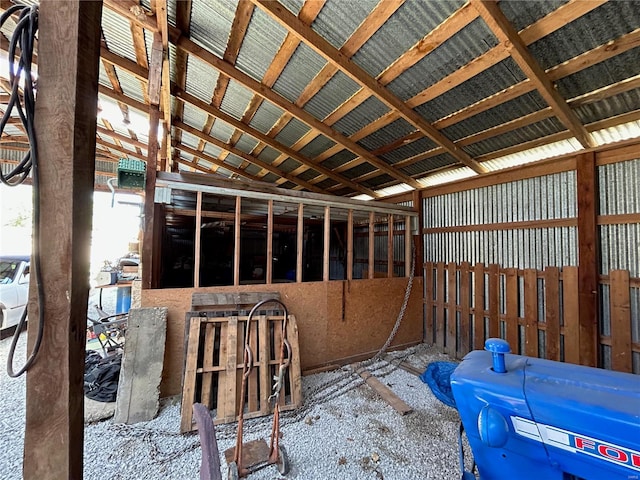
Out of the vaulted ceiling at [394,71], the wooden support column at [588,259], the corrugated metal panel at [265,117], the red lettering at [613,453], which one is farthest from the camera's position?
the corrugated metal panel at [265,117]

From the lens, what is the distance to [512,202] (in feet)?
12.4

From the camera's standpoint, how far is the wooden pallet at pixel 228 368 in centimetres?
265

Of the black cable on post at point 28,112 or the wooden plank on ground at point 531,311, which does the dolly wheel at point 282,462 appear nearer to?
A: the black cable on post at point 28,112

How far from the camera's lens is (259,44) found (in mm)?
2994

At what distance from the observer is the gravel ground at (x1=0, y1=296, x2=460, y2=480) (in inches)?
79.5

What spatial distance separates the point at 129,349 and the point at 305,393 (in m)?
1.98

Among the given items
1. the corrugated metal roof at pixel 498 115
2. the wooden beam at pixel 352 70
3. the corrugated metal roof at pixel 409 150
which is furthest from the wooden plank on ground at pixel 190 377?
the corrugated metal roof at pixel 498 115

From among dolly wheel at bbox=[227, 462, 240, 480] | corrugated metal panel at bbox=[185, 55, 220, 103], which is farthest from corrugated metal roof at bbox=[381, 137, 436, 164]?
dolly wheel at bbox=[227, 462, 240, 480]

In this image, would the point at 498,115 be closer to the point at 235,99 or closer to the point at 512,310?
the point at 512,310

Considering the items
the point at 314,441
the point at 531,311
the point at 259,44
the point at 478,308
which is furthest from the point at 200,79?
the point at 531,311

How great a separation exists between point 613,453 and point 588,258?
2.80m

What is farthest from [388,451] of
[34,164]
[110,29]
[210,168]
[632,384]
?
[210,168]

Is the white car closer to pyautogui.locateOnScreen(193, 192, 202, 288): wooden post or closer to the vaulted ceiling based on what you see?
pyautogui.locateOnScreen(193, 192, 202, 288): wooden post

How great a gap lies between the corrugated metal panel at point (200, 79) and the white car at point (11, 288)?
14.0 feet
